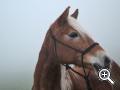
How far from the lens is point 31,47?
238 centimetres

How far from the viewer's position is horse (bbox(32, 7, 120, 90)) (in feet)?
4.26

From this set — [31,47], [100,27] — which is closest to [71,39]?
[31,47]

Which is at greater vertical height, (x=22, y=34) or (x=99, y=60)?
(x=22, y=34)

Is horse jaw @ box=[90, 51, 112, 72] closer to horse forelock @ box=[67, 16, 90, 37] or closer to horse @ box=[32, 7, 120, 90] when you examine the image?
horse @ box=[32, 7, 120, 90]

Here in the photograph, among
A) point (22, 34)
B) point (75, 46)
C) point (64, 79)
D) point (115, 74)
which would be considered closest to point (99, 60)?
point (75, 46)

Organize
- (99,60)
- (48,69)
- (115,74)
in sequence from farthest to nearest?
1. (115,74)
2. (48,69)
3. (99,60)

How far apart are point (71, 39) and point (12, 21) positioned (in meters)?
1.13

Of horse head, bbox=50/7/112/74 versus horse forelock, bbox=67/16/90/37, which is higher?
horse forelock, bbox=67/16/90/37

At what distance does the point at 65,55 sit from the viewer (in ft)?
4.39

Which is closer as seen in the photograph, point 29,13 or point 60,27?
point 60,27

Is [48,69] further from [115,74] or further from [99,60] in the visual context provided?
[115,74]

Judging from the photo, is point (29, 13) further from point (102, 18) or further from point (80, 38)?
point (80, 38)

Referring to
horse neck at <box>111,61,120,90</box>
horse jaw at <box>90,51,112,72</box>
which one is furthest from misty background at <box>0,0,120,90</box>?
horse jaw at <box>90,51,112,72</box>

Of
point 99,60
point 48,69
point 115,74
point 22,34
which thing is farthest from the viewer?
point 22,34
